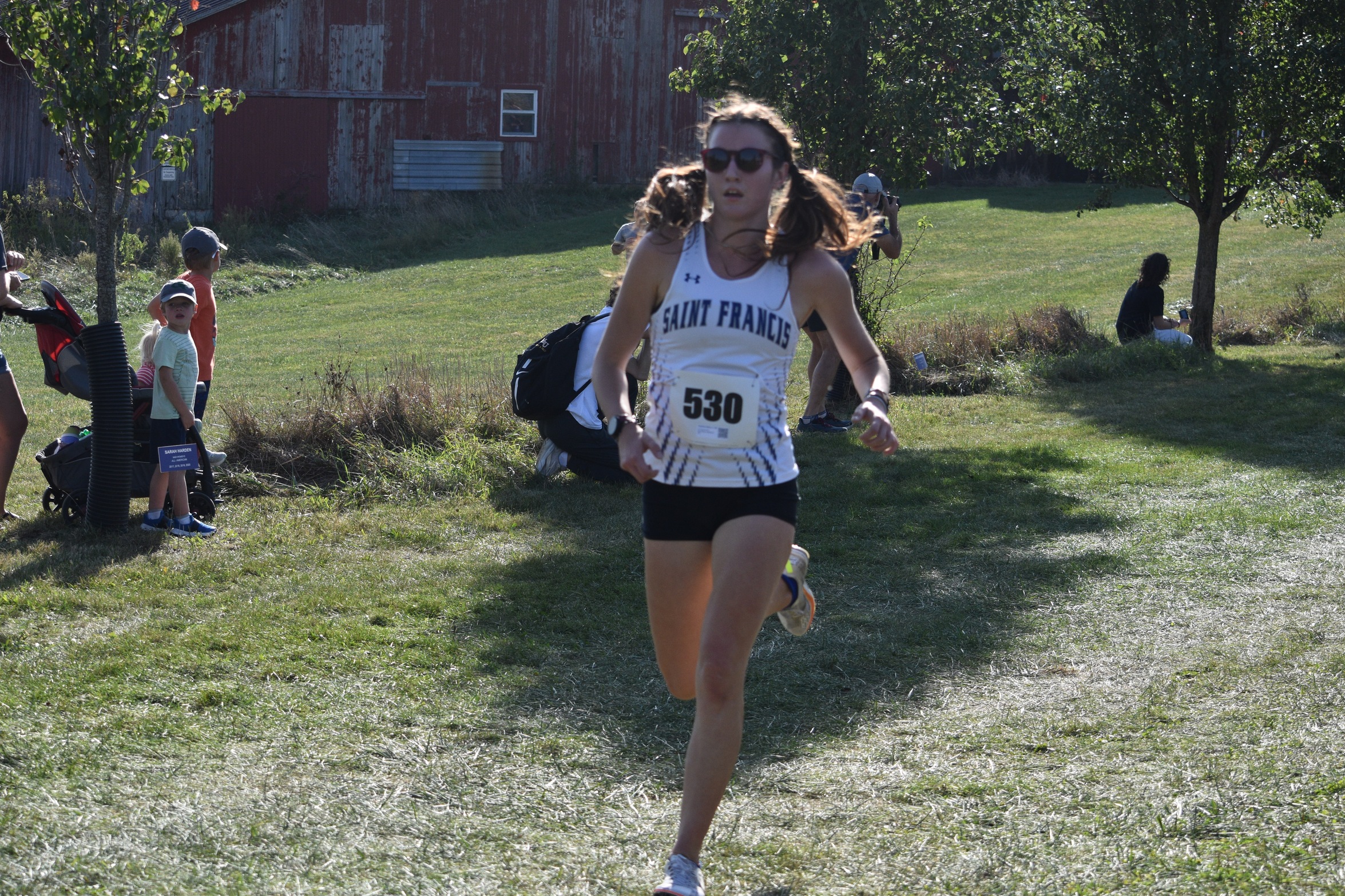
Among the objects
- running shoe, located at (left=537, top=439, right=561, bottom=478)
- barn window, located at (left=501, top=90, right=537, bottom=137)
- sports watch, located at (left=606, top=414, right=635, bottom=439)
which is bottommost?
running shoe, located at (left=537, top=439, right=561, bottom=478)

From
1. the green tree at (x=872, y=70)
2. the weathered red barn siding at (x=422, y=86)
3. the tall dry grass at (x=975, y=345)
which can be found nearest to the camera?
the green tree at (x=872, y=70)

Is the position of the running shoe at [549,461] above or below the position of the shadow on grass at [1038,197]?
below

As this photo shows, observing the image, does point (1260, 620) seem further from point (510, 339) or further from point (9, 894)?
point (510, 339)

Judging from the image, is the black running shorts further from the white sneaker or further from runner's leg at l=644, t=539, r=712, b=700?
the white sneaker

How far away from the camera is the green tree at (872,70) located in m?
12.0

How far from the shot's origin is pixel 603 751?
174 inches

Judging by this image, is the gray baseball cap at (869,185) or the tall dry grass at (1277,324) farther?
the tall dry grass at (1277,324)

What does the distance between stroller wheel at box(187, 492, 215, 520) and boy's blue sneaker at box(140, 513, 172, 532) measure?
284mm

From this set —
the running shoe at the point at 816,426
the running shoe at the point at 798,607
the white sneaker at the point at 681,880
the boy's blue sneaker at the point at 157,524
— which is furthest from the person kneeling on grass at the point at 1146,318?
the white sneaker at the point at 681,880

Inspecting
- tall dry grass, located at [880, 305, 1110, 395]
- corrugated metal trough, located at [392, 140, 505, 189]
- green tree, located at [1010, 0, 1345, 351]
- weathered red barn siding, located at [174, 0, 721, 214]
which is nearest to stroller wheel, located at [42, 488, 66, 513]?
tall dry grass, located at [880, 305, 1110, 395]

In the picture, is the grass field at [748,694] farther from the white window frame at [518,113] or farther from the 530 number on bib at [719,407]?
the white window frame at [518,113]

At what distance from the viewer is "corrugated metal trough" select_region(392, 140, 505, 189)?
3062 cm

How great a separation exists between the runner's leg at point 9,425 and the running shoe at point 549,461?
122 inches

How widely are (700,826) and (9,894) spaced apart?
5.66ft
